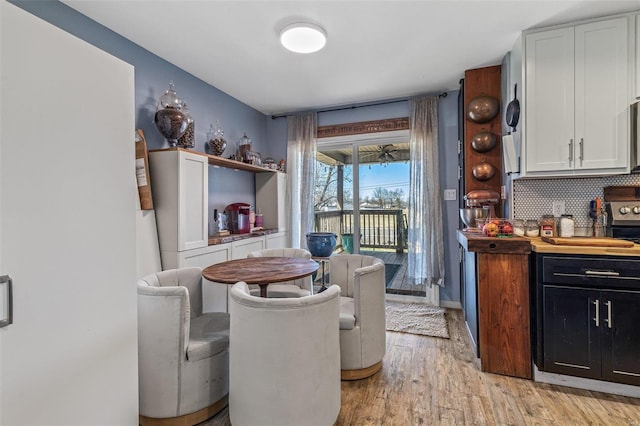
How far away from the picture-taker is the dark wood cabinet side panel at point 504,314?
7.00 ft

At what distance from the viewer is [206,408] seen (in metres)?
1.71

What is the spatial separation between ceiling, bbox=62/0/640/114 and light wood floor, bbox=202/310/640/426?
2.60m

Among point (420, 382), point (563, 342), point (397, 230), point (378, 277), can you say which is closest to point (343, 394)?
point (420, 382)

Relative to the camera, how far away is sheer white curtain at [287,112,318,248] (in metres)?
4.15

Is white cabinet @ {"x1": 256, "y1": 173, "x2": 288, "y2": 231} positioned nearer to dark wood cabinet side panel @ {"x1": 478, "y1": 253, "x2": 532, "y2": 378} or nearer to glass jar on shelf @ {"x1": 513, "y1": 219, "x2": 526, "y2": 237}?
dark wood cabinet side panel @ {"x1": 478, "y1": 253, "x2": 532, "y2": 378}

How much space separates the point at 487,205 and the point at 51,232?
3116mm

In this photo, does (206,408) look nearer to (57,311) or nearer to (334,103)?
(57,311)

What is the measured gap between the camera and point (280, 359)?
1.43 m

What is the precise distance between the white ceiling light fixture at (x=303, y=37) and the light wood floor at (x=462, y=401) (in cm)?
254

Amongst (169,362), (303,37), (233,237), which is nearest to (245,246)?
(233,237)

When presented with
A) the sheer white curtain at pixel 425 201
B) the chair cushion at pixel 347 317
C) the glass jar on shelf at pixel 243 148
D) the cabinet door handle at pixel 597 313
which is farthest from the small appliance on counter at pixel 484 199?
the glass jar on shelf at pixel 243 148

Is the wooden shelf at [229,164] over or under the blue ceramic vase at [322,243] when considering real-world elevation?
over

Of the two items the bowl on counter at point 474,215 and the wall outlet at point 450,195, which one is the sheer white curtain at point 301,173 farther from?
the bowl on counter at point 474,215

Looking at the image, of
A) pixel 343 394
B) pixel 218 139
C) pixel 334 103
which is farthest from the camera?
pixel 334 103
